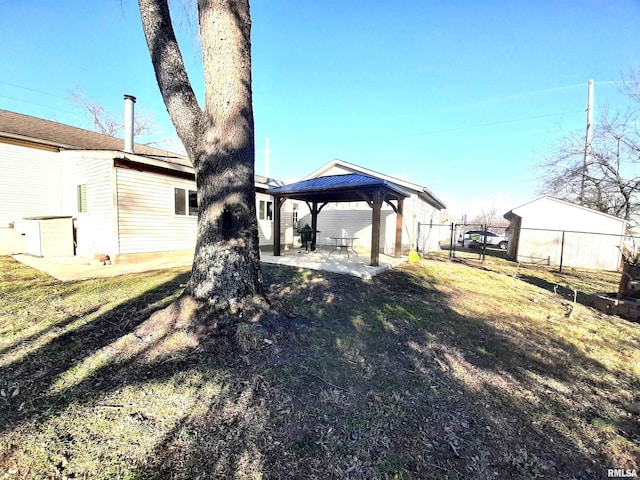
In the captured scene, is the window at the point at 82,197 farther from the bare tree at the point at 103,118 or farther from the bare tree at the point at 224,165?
the bare tree at the point at 103,118

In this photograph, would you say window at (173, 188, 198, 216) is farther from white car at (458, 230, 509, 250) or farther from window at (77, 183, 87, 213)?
white car at (458, 230, 509, 250)

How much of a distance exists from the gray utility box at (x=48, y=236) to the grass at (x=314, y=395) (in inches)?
196

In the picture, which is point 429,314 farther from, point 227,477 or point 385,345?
point 227,477

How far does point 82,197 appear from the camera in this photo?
8531mm

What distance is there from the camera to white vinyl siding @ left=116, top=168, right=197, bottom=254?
7.47 m

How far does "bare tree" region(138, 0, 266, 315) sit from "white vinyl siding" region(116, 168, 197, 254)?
5357 millimetres

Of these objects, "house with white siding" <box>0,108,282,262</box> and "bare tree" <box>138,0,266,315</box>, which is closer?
"bare tree" <box>138,0,266,315</box>

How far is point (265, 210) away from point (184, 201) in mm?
3476

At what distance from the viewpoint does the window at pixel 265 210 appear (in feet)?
37.8

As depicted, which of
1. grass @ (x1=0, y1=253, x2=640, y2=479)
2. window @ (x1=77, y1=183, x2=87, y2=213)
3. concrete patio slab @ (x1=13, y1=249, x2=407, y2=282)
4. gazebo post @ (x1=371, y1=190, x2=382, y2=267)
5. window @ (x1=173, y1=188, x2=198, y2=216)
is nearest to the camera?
grass @ (x1=0, y1=253, x2=640, y2=479)

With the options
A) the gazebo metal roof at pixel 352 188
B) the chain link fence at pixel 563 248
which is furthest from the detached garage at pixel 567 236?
the gazebo metal roof at pixel 352 188

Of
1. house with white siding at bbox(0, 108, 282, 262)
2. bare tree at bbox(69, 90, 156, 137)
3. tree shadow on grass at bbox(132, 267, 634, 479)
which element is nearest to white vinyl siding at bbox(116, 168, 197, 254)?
house with white siding at bbox(0, 108, 282, 262)

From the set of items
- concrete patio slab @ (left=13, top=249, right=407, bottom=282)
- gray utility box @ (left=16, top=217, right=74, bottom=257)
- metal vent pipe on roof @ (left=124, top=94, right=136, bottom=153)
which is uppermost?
metal vent pipe on roof @ (left=124, top=94, right=136, bottom=153)

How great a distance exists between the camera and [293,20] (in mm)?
9297
